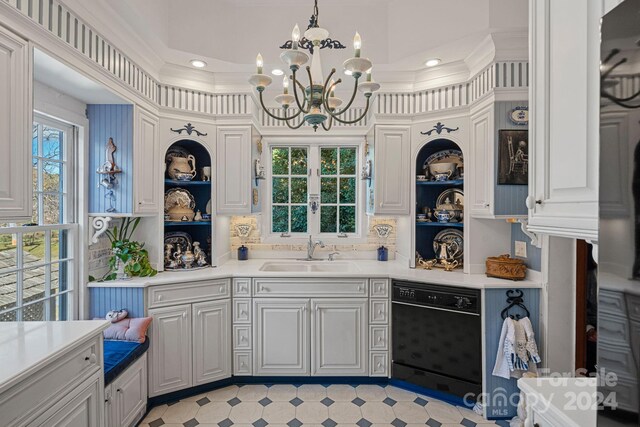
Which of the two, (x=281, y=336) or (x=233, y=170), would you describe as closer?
(x=281, y=336)

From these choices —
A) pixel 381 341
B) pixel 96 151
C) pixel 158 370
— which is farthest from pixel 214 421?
pixel 96 151

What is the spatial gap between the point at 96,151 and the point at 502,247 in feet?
11.2

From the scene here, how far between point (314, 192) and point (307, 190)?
0.09 metres

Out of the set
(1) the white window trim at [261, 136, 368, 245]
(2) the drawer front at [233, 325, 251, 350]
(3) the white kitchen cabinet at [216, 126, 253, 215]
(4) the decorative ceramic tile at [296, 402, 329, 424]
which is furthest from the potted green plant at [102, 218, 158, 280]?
(4) the decorative ceramic tile at [296, 402, 329, 424]

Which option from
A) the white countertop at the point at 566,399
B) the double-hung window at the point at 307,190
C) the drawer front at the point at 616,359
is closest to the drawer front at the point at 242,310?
the double-hung window at the point at 307,190

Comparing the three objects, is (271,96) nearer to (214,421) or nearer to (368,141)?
(368,141)

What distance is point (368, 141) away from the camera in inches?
134

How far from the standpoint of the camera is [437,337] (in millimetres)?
2586

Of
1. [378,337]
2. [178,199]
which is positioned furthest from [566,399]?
[178,199]

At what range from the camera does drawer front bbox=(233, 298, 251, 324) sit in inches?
110

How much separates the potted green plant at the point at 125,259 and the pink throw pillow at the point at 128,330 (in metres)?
0.38

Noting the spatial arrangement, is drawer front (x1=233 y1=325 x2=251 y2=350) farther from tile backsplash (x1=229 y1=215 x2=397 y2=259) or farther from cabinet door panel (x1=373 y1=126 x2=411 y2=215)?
cabinet door panel (x1=373 y1=126 x2=411 y2=215)

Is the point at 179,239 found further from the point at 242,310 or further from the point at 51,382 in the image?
the point at 51,382

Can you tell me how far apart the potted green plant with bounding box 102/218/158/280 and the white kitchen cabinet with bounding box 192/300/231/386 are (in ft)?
1.71
